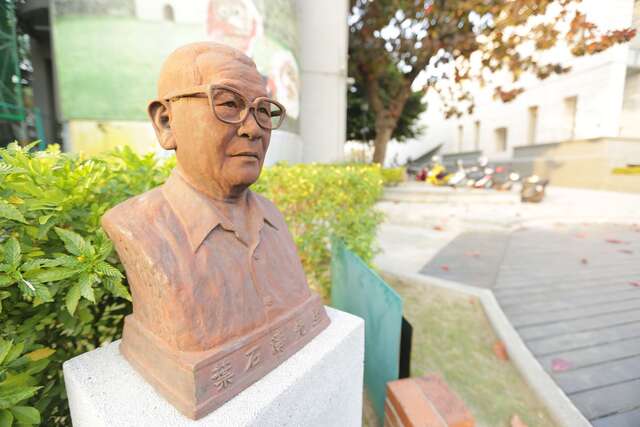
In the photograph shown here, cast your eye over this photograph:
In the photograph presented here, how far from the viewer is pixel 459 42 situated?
1056 centimetres

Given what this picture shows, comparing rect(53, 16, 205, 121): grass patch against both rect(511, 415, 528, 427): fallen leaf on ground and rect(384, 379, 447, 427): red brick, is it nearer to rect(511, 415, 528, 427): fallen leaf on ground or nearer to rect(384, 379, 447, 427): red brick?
rect(384, 379, 447, 427): red brick

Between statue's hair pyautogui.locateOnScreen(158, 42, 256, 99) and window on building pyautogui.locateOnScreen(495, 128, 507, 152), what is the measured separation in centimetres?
3278

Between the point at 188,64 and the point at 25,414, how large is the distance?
1.40m

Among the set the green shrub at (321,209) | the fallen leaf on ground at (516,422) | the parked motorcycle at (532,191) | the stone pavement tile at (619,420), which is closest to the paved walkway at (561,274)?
→ the stone pavement tile at (619,420)

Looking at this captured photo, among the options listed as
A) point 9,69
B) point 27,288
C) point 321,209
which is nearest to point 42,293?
point 27,288

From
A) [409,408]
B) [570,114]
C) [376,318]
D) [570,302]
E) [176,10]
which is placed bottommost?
[570,302]

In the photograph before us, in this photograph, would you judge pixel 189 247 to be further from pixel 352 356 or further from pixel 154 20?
pixel 154 20

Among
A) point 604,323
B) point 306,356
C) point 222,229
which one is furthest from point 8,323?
point 604,323

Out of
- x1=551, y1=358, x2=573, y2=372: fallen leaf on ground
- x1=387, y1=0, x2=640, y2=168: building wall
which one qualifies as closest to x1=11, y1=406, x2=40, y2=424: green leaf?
x1=551, y1=358, x2=573, y2=372: fallen leaf on ground

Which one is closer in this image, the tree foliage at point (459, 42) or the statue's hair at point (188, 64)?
the statue's hair at point (188, 64)

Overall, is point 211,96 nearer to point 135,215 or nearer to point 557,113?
point 135,215

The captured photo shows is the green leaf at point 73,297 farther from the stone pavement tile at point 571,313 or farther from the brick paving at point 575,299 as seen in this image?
the stone pavement tile at point 571,313

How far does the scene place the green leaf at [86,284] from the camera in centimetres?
121

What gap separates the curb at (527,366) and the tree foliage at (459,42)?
681 cm
